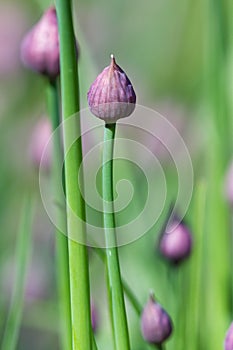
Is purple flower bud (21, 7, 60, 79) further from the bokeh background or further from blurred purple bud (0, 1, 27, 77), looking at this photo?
blurred purple bud (0, 1, 27, 77)

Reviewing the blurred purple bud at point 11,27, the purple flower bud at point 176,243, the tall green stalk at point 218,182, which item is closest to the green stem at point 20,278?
the purple flower bud at point 176,243

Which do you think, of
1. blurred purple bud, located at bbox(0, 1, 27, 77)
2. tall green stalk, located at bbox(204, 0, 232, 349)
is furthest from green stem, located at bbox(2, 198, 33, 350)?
blurred purple bud, located at bbox(0, 1, 27, 77)

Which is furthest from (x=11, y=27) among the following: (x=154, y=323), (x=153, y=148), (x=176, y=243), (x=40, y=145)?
(x=154, y=323)

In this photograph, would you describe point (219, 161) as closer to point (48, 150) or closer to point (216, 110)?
point (216, 110)

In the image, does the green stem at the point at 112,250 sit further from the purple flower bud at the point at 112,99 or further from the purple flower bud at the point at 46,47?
the purple flower bud at the point at 46,47

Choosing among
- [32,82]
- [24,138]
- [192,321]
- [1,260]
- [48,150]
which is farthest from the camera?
[32,82]

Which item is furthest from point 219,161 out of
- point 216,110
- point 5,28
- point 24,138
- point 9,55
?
point 5,28
